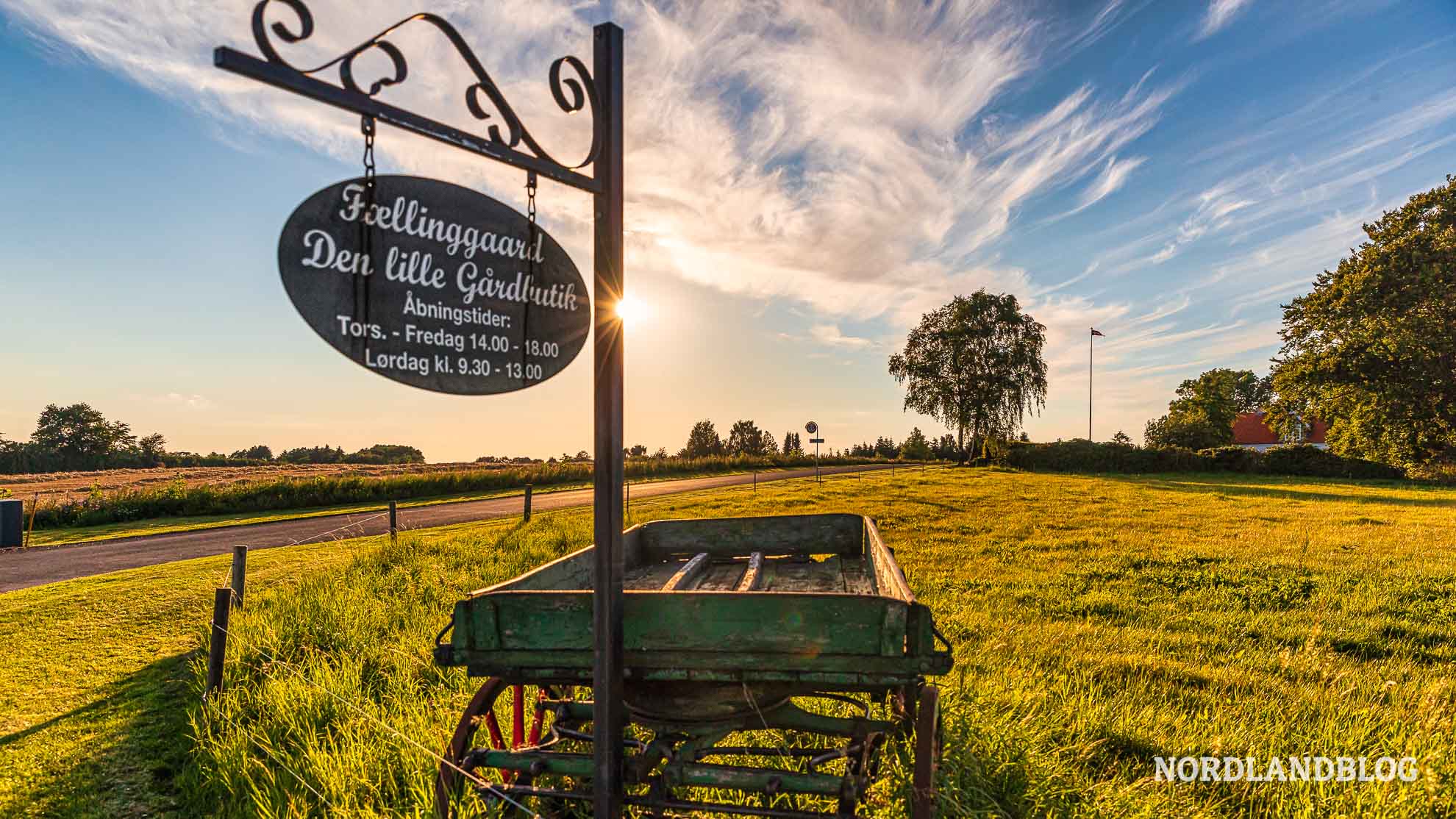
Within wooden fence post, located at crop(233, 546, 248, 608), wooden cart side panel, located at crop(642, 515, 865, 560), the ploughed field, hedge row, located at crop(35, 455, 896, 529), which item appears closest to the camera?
wooden cart side panel, located at crop(642, 515, 865, 560)

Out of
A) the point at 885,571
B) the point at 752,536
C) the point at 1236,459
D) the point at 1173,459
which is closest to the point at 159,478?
the point at 752,536

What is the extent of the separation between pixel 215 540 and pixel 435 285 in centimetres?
1598

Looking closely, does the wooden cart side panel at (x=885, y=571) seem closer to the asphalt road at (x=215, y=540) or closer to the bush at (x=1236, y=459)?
the asphalt road at (x=215, y=540)

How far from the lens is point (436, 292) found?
82.4 inches

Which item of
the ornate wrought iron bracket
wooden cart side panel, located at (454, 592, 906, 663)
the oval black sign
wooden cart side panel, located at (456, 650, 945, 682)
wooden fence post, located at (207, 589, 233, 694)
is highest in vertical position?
the ornate wrought iron bracket

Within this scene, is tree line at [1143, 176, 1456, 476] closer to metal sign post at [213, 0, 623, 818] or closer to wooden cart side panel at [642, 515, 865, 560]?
wooden cart side panel at [642, 515, 865, 560]

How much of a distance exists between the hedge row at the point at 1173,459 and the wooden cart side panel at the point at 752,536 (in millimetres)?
33609

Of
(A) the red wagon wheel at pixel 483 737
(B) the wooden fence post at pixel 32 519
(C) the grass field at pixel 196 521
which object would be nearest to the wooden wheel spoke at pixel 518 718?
(A) the red wagon wheel at pixel 483 737

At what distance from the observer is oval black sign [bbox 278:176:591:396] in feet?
6.14

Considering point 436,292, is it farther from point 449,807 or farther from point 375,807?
point 375,807

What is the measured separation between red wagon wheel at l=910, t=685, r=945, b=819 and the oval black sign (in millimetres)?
1980

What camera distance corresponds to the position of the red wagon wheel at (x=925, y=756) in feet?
7.63

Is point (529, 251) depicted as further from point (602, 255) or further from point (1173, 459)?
point (1173, 459)

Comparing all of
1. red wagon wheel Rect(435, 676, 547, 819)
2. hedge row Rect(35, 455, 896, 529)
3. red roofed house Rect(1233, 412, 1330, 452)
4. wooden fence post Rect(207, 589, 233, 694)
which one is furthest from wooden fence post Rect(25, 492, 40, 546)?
red roofed house Rect(1233, 412, 1330, 452)
